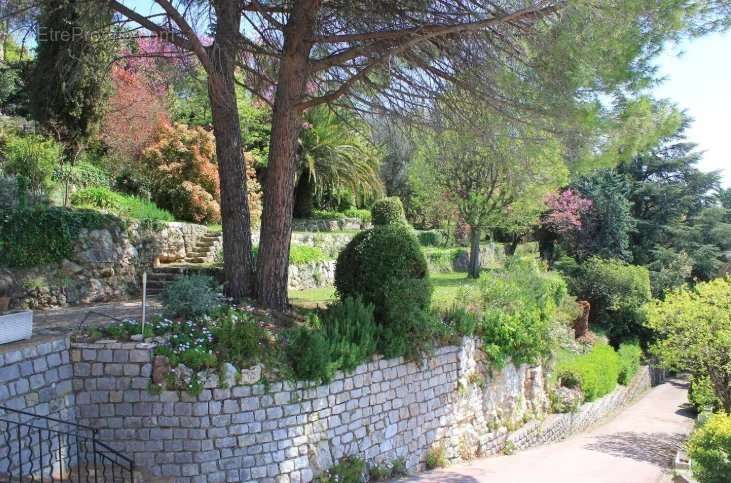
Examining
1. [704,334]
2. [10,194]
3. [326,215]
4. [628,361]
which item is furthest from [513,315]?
[628,361]

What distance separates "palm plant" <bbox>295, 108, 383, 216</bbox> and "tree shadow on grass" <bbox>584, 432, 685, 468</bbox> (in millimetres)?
11682

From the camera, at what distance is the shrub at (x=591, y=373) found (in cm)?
1684

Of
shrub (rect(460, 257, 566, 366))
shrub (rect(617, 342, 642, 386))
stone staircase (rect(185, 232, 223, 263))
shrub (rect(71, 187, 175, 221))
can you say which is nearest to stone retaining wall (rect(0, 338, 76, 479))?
shrub (rect(71, 187, 175, 221))

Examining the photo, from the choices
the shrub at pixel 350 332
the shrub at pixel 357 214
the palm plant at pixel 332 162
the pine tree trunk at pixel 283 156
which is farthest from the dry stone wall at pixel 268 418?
the shrub at pixel 357 214

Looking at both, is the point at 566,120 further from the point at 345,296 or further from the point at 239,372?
the point at 239,372

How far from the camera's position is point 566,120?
8.96m

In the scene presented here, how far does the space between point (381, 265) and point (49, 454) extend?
16.8 feet

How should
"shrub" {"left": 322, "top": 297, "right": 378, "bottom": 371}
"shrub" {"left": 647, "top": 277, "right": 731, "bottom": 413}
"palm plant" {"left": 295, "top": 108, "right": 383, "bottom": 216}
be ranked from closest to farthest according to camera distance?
"shrub" {"left": 322, "top": 297, "right": 378, "bottom": 371} < "shrub" {"left": 647, "top": 277, "right": 731, "bottom": 413} < "palm plant" {"left": 295, "top": 108, "right": 383, "bottom": 216}

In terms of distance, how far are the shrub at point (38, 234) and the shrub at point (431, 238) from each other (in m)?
17.0

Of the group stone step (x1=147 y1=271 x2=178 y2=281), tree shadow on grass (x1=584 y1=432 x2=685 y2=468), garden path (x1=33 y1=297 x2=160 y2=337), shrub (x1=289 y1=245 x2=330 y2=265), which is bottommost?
Answer: tree shadow on grass (x1=584 y1=432 x2=685 y2=468)

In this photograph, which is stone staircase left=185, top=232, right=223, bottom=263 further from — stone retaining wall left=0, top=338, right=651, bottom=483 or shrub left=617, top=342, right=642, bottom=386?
shrub left=617, top=342, right=642, bottom=386

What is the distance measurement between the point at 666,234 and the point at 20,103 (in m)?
31.1

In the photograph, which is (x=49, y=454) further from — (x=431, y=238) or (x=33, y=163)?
(x=431, y=238)

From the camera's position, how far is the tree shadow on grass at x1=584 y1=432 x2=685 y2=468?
1430cm
